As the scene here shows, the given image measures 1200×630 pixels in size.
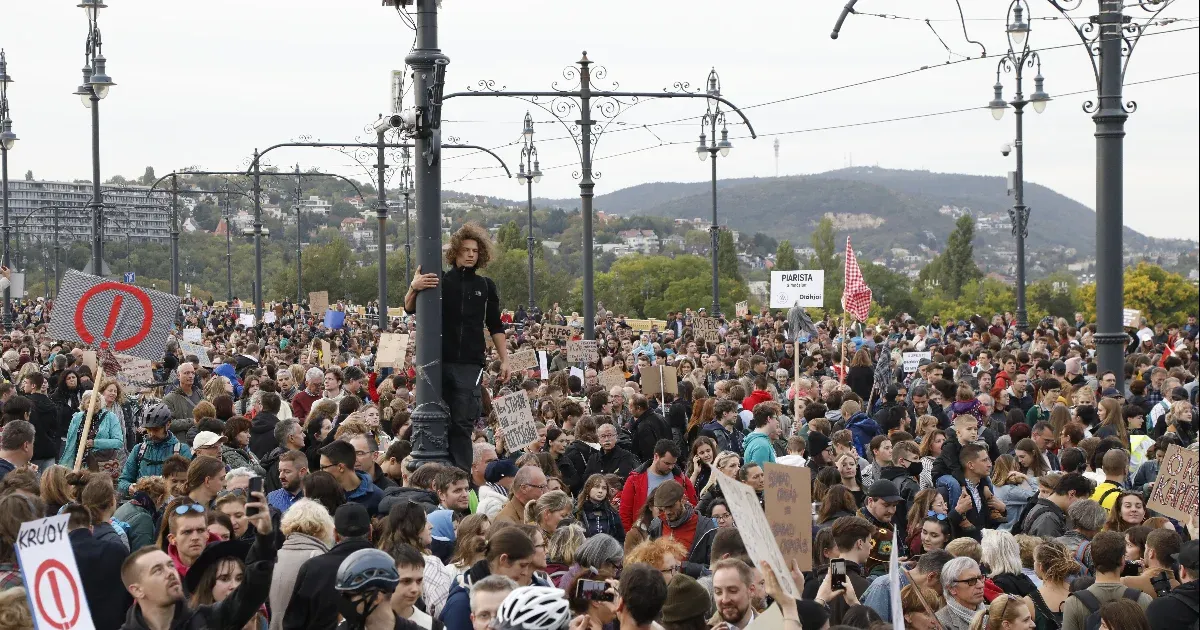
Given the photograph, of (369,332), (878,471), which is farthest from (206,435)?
(369,332)

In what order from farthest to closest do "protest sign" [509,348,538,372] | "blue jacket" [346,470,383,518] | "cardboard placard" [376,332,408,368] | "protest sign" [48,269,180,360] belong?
1. "cardboard placard" [376,332,408,368]
2. "protest sign" [509,348,538,372]
3. "protest sign" [48,269,180,360]
4. "blue jacket" [346,470,383,518]

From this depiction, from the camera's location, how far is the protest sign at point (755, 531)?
5.26m

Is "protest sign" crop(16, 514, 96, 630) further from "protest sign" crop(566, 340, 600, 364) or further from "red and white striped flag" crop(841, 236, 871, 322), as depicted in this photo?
"red and white striped flag" crop(841, 236, 871, 322)

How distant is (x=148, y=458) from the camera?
1056cm

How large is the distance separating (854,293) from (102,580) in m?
18.7

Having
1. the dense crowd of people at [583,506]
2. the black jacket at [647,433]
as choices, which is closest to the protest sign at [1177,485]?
the dense crowd of people at [583,506]

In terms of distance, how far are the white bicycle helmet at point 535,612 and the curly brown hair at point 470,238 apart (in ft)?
18.6

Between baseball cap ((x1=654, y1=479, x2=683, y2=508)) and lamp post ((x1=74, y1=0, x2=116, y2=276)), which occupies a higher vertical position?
lamp post ((x1=74, y1=0, x2=116, y2=276))

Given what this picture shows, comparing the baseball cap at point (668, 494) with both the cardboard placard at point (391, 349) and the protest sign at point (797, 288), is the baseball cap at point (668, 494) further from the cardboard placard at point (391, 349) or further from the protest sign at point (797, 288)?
the protest sign at point (797, 288)

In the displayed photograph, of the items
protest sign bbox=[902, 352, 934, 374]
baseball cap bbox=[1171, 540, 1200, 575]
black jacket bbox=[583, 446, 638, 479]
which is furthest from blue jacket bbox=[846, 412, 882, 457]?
protest sign bbox=[902, 352, 934, 374]

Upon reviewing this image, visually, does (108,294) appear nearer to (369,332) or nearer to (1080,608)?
(1080,608)

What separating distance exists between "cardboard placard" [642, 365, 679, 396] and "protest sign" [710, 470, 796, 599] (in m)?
10.8

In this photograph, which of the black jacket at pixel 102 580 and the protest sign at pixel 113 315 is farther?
the protest sign at pixel 113 315

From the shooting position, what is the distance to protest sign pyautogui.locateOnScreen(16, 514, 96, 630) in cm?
541
